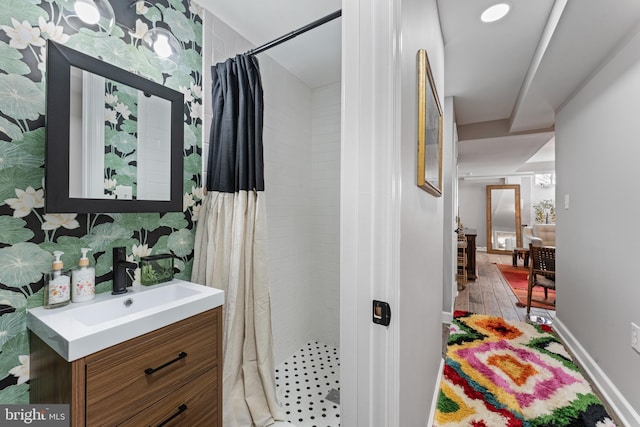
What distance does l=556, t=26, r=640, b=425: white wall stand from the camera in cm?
157

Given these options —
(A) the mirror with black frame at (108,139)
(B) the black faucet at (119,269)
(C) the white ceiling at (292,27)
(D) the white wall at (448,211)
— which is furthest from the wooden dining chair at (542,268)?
(B) the black faucet at (119,269)

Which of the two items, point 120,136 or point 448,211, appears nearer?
point 120,136

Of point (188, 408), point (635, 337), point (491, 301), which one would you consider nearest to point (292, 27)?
point (188, 408)

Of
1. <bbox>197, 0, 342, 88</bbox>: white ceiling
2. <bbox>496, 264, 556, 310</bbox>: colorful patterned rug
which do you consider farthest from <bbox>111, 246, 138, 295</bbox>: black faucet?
<bbox>496, 264, 556, 310</bbox>: colorful patterned rug

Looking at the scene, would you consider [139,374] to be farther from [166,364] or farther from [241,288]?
[241,288]

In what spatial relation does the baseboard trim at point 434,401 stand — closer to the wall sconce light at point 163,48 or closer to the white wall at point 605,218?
the white wall at point 605,218

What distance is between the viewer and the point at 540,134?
3520 millimetres

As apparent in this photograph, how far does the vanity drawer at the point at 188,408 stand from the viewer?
98cm

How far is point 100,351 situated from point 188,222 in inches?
32.3

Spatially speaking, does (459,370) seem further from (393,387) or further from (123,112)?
(123,112)

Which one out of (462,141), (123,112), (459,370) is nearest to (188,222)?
(123,112)

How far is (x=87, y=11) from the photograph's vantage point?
1169 mm

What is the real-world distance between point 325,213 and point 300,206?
0.81 ft

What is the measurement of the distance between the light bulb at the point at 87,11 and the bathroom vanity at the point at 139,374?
48.2 inches
